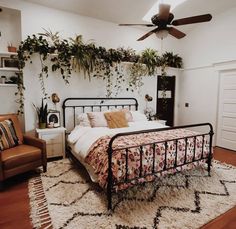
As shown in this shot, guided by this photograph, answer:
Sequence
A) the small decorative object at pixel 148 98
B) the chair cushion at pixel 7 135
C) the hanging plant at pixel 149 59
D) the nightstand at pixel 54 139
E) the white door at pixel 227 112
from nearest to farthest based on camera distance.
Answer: the chair cushion at pixel 7 135, the nightstand at pixel 54 139, the white door at pixel 227 112, the hanging plant at pixel 149 59, the small decorative object at pixel 148 98

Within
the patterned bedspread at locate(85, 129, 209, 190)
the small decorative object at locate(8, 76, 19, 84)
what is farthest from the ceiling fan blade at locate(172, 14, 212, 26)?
the small decorative object at locate(8, 76, 19, 84)

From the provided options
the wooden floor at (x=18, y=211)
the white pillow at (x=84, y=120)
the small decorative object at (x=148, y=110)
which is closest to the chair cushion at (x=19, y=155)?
the wooden floor at (x=18, y=211)

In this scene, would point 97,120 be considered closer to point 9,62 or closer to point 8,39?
point 9,62

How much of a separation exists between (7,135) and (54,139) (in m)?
0.84

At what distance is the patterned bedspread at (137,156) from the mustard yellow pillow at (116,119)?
2.99ft

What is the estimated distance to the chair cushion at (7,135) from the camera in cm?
296

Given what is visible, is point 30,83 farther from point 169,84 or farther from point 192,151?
point 169,84

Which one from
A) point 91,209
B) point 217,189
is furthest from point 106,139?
point 217,189

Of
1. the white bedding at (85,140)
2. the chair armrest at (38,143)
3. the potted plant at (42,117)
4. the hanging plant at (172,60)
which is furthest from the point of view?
the hanging plant at (172,60)

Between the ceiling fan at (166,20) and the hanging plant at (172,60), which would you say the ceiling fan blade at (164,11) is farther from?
the hanging plant at (172,60)

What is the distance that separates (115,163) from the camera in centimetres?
217

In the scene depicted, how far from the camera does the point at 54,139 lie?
3.66 metres

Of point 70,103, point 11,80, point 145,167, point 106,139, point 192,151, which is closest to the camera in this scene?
point 145,167

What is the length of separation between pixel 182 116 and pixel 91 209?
14.8ft
